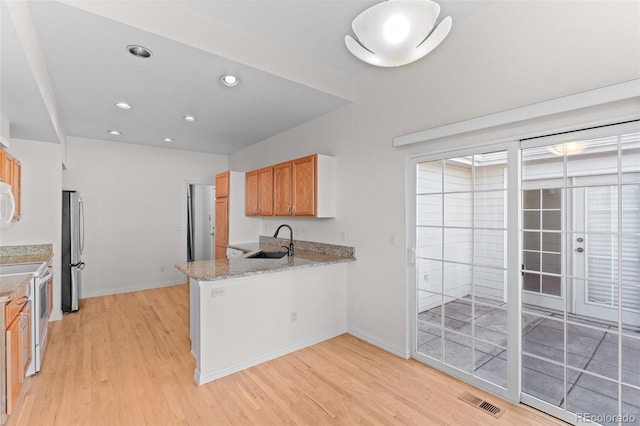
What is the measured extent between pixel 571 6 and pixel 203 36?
2.54 metres

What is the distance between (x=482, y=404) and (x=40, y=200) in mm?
5387

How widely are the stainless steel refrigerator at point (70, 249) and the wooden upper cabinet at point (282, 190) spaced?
278 cm

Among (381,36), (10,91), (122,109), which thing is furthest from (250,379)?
(122,109)

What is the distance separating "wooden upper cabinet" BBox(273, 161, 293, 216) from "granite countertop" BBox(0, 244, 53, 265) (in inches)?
108

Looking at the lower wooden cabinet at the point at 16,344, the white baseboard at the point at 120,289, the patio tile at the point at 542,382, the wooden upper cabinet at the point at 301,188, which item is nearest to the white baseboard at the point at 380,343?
the patio tile at the point at 542,382

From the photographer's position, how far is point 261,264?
3.14 m

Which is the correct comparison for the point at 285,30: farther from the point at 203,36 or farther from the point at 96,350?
the point at 96,350

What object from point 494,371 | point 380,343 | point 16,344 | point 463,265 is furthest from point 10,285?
point 494,371

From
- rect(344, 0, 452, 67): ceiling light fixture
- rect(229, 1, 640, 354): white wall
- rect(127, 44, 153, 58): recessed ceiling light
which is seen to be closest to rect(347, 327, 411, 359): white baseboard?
rect(229, 1, 640, 354): white wall

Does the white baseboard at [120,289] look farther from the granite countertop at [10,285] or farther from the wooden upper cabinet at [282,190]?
the wooden upper cabinet at [282,190]

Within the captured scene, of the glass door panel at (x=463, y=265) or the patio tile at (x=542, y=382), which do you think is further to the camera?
the glass door panel at (x=463, y=265)

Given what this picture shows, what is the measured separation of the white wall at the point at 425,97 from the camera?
187 centimetres

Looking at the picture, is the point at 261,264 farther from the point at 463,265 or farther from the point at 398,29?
the point at 398,29

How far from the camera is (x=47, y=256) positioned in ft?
12.2
